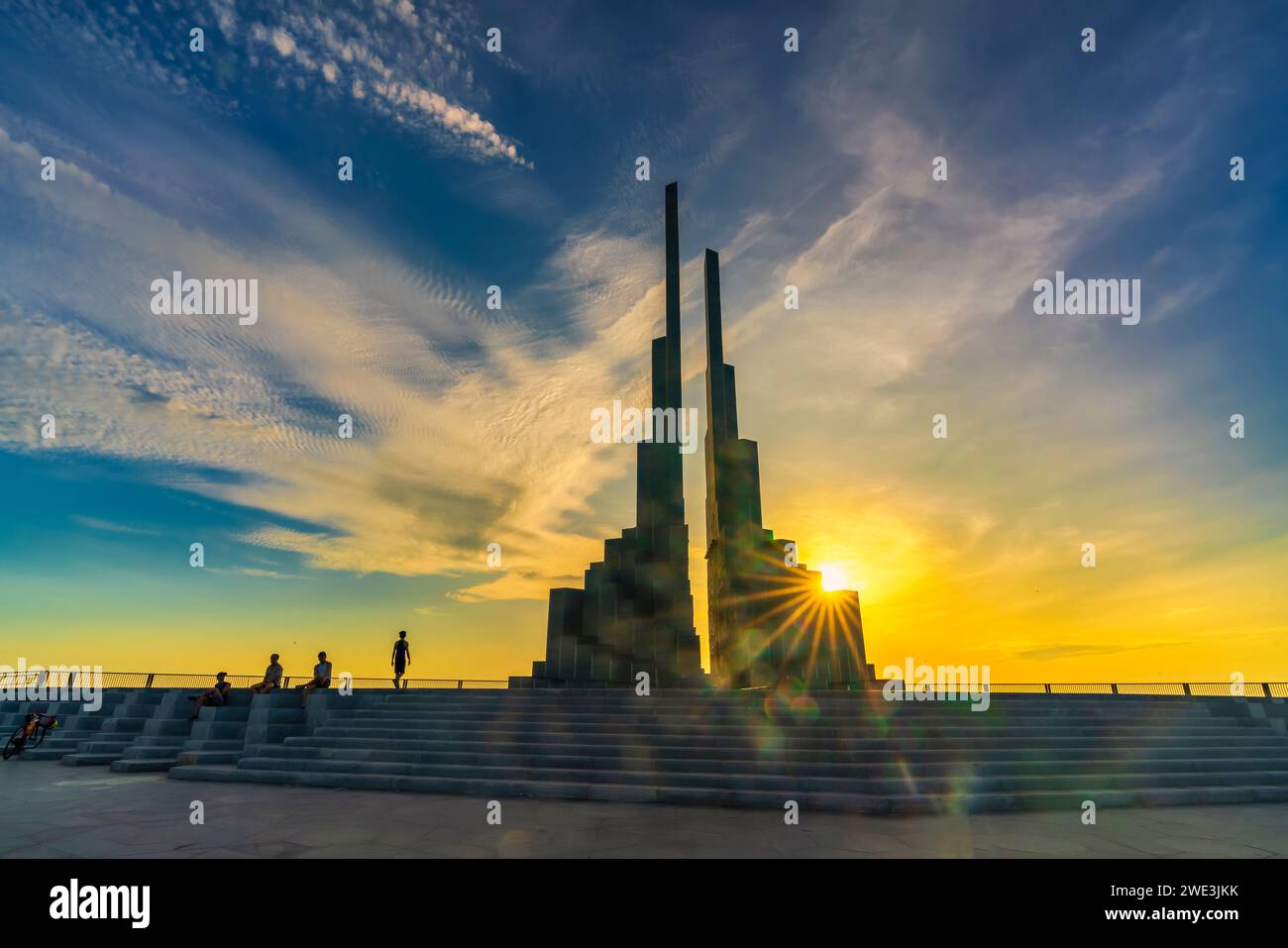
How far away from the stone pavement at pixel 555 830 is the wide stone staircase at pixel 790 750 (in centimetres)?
48

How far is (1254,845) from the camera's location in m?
7.02

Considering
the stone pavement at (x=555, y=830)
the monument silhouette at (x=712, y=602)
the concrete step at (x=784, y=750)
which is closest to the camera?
the stone pavement at (x=555, y=830)

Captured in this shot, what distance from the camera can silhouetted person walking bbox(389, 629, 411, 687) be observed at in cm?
1805

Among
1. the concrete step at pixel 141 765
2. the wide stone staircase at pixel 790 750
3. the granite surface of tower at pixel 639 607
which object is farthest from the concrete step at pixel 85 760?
the granite surface of tower at pixel 639 607

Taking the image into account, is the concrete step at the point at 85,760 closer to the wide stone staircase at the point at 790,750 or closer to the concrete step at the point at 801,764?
the wide stone staircase at the point at 790,750

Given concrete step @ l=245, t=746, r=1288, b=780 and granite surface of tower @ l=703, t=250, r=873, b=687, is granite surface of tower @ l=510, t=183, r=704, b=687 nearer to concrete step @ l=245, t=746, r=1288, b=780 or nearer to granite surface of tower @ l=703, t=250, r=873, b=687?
granite surface of tower @ l=703, t=250, r=873, b=687

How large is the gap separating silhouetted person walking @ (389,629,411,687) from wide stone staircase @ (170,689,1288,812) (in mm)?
3012

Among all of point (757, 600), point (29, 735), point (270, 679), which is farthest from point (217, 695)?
point (757, 600)

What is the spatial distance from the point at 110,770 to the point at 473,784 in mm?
8769

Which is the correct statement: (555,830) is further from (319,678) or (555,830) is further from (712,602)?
(712,602)

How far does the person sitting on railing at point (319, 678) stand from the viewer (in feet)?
47.6
